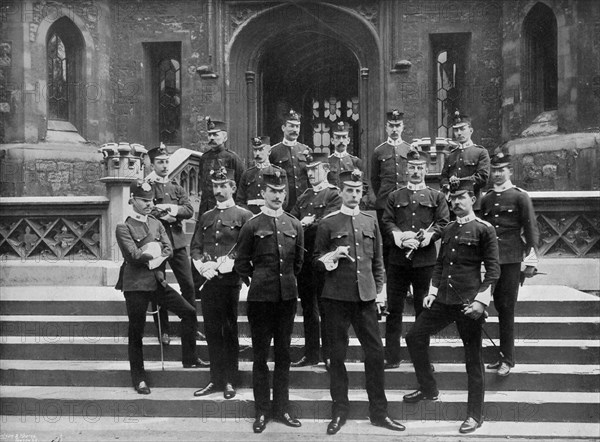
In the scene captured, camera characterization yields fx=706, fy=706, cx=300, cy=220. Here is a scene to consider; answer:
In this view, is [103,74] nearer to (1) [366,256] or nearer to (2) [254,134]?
(2) [254,134]

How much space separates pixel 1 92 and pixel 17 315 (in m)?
6.24

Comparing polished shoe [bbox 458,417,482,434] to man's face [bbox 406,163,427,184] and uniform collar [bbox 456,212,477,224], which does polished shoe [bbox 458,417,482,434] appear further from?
man's face [bbox 406,163,427,184]

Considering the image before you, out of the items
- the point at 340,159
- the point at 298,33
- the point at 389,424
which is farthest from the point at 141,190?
the point at 298,33

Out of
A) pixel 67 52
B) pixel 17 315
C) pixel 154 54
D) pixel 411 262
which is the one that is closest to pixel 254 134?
pixel 154 54

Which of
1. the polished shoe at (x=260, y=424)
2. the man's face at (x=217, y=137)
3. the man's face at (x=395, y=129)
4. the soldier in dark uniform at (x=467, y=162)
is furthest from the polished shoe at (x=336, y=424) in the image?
the man's face at (x=217, y=137)

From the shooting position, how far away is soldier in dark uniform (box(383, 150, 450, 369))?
6684 millimetres

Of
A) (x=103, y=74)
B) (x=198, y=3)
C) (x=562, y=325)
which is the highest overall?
(x=198, y=3)

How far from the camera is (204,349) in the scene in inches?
285

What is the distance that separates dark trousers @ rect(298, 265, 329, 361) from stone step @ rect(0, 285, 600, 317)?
1107mm

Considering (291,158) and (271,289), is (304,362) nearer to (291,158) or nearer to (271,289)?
(271,289)

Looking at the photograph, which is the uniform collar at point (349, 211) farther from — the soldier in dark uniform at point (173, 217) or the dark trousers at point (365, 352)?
the soldier in dark uniform at point (173, 217)

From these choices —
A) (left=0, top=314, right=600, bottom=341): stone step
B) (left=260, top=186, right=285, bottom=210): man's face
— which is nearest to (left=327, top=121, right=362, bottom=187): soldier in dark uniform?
(left=260, top=186, right=285, bottom=210): man's face

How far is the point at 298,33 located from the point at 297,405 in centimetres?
1027

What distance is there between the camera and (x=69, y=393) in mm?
6742
